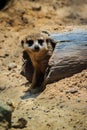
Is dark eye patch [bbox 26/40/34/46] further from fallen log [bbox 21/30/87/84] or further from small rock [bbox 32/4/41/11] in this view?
small rock [bbox 32/4/41/11]

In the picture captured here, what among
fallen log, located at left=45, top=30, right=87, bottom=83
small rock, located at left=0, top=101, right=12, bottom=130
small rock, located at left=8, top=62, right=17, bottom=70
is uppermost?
small rock, located at left=0, top=101, right=12, bottom=130

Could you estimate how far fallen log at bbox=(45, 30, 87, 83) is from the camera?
425 centimetres

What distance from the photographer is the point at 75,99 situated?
3.88 meters

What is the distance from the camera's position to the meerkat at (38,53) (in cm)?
414

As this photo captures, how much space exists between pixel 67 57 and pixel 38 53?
352 millimetres

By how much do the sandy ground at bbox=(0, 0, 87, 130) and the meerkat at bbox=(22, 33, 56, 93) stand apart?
0.19m

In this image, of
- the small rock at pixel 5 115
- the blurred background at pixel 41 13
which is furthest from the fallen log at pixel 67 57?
the blurred background at pixel 41 13

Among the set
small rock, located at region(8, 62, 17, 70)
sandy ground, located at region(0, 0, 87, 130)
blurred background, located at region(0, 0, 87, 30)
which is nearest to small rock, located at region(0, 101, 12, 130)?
sandy ground, located at region(0, 0, 87, 130)

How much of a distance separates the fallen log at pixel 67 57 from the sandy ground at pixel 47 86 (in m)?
0.08

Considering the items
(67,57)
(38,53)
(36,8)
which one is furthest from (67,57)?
(36,8)

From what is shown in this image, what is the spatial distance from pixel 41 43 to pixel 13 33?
1.89m

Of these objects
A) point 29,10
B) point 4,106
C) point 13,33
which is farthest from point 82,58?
point 29,10

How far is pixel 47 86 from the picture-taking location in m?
4.31

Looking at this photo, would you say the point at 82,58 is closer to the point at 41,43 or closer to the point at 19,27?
the point at 41,43
